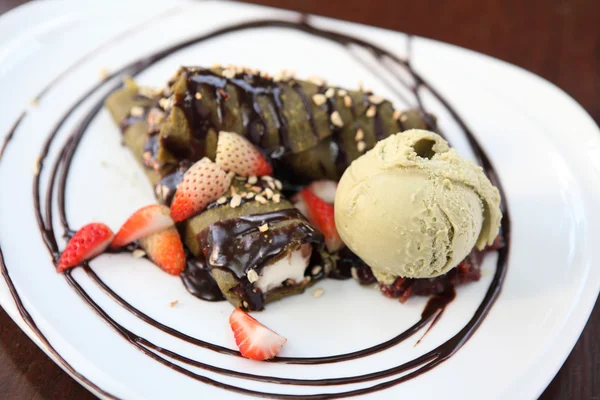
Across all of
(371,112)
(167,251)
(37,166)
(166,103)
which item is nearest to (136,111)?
Answer: (166,103)

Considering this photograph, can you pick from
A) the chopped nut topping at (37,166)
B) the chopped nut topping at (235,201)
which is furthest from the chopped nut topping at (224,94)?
Result: the chopped nut topping at (37,166)

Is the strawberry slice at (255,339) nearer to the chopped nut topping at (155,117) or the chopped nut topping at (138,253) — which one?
the chopped nut topping at (138,253)

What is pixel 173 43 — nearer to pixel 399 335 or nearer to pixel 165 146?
pixel 165 146

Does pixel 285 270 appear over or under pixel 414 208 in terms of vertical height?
under

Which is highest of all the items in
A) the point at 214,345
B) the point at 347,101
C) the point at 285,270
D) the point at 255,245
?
the point at 347,101

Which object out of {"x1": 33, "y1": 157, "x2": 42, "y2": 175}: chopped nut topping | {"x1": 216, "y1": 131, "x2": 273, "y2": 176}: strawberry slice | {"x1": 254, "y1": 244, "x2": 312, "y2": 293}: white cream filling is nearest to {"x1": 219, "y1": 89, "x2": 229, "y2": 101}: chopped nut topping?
{"x1": 216, "y1": 131, "x2": 273, "y2": 176}: strawberry slice

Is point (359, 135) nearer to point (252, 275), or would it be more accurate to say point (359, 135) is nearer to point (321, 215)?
point (321, 215)

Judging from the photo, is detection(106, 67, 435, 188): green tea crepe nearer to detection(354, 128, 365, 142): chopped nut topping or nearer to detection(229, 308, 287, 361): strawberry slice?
detection(354, 128, 365, 142): chopped nut topping
